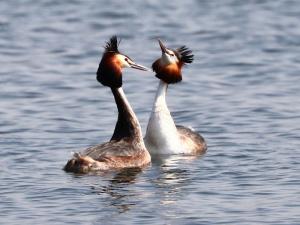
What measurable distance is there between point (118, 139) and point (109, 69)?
1008 millimetres

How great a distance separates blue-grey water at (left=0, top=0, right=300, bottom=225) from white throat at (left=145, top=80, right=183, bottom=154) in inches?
17.3

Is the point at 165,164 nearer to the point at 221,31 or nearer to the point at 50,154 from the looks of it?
the point at 50,154

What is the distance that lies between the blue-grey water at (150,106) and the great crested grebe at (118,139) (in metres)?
0.30

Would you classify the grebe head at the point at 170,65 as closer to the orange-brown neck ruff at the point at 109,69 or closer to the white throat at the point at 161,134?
the white throat at the point at 161,134

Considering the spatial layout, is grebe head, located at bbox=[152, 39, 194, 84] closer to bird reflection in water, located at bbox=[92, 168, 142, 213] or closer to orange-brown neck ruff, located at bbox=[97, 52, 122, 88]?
orange-brown neck ruff, located at bbox=[97, 52, 122, 88]

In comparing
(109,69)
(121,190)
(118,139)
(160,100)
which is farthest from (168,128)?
(121,190)

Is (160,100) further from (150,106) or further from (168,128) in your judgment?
(150,106)

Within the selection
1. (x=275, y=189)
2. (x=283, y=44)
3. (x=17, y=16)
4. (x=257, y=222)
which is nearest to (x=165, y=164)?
(x=275, y=189)

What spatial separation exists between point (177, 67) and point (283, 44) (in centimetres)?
946

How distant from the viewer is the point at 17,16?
104 feet

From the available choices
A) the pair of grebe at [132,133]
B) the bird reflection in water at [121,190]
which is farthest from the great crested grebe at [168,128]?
the bird reflection in water at [121,190]

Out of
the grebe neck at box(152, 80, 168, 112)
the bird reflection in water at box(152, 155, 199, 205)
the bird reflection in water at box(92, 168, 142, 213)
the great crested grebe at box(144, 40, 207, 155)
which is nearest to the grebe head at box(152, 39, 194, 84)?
the great crested grebe at box(144, 40, 207, 155)

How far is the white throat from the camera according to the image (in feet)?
62.1

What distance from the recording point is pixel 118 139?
18.1 m
